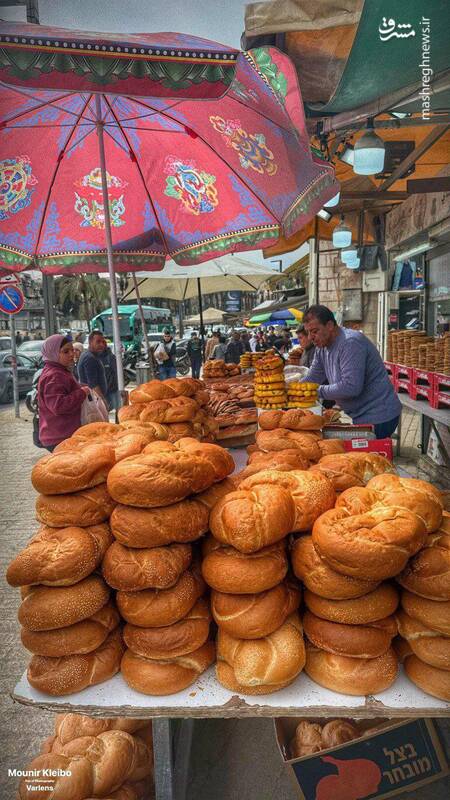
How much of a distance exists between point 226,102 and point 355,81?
3.09 feet

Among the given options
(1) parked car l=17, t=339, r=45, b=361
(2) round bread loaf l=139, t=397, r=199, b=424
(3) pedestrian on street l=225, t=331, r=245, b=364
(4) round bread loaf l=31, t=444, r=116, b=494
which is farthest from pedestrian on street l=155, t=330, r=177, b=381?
(4) round bread loaf l=31, t=444, r=116, b=494

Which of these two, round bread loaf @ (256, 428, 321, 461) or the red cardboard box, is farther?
the red cardboard box

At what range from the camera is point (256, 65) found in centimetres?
264

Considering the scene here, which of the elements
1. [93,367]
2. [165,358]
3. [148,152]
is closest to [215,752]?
[148,152]

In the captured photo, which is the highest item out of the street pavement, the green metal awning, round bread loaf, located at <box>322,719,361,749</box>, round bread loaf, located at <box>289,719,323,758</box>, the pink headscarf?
the green metal awning

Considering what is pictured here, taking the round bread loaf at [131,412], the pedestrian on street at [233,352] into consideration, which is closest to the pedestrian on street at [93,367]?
the round bread loaf at [131,412]

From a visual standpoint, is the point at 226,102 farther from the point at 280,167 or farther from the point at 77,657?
the point at 77,657

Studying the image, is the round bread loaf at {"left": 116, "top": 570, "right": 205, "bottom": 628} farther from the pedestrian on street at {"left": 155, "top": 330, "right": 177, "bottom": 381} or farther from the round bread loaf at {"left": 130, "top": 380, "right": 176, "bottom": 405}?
the pedestrian on street at {"left": 155, "top": 330, "right": 177, "bottom": 381}

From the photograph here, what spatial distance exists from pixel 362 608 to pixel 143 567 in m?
0.77

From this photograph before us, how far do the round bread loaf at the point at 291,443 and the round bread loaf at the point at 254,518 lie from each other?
0.86m

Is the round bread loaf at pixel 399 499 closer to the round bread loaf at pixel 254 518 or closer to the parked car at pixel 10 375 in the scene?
the round bread loaf at pixel 254 518

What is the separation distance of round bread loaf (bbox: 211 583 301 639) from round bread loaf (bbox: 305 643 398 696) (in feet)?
0.69

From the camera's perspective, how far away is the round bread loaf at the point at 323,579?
160 cm

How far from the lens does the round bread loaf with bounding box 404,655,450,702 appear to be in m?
1.59
